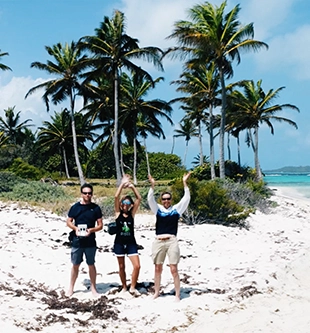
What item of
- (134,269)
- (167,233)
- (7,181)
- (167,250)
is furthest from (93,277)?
(7,181)

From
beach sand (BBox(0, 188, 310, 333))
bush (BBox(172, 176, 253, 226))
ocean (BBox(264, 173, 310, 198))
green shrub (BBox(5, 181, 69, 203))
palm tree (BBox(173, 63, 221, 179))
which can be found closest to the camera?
beach sand (BBox(0, 188, 310, 333))

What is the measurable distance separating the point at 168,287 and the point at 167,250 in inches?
40.3

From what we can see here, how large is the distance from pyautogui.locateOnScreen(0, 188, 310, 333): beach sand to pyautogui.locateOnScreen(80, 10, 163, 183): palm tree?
51.6ft

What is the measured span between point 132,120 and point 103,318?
91.7 ft

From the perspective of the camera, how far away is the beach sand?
5367mm

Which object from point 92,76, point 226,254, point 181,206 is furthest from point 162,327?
point 92,76

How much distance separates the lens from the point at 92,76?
86.9ft

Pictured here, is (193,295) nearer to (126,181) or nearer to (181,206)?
(181,206)

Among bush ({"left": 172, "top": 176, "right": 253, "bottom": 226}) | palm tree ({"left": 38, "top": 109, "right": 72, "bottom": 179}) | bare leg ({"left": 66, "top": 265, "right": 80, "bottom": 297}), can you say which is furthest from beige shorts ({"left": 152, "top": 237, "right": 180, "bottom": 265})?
palm tree ({"left": 38, "top": 109, "right": 72, "bottom": 179})

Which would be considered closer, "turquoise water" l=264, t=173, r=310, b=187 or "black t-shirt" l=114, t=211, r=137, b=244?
"black t-shirt" l=114, t=211, r=137, b=244

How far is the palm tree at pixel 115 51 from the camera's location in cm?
2545

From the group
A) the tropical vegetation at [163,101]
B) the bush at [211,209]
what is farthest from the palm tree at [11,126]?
the bush at [211,209]

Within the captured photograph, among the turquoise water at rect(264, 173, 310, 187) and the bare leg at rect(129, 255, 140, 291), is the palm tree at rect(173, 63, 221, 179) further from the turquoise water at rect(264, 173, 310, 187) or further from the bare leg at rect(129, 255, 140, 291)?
the bare leg at rect(129, 255, 140, 291)

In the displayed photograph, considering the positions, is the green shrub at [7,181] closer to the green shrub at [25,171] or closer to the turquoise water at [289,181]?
the green shrub at [25,171]
